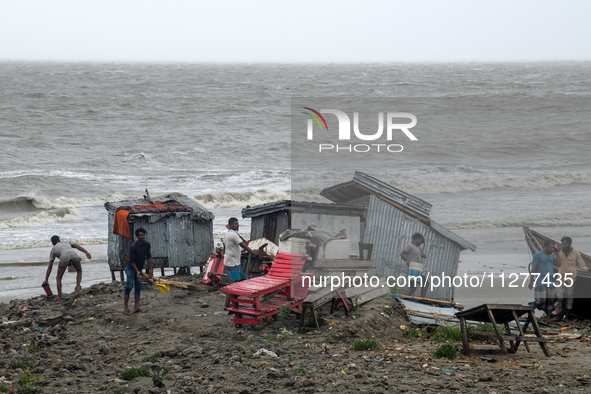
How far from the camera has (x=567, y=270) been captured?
1070 cm

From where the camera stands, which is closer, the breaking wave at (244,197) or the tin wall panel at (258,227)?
the tin wall panel at (258,227)

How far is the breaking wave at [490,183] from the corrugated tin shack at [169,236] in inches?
773

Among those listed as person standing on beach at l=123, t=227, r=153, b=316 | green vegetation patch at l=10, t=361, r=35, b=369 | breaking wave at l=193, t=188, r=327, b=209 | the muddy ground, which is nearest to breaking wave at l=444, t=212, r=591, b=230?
breaking wave at l=193, t=188, r=327, b=209

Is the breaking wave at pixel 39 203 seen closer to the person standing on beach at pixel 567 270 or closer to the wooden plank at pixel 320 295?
the wooden plank at pixel 320 295

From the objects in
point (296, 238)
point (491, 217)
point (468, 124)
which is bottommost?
point (491, 217)

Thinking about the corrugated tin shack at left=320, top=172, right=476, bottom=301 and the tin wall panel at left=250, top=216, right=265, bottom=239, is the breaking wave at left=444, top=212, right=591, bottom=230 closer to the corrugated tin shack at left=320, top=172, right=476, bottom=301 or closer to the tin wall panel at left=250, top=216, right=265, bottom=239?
the corrugated tin shack at left=320, top=172, right=476, bottom=301

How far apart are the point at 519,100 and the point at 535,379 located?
2313 inches

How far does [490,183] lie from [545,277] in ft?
78.6

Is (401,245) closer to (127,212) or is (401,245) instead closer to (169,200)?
(169,200)

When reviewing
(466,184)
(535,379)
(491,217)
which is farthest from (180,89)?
(535,379)

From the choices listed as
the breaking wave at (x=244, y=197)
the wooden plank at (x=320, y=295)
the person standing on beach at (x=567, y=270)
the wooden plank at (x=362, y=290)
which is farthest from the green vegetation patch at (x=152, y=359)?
the breaking wave at (x=244, y=197)

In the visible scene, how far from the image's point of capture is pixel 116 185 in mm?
33656

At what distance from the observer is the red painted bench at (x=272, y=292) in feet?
29.3

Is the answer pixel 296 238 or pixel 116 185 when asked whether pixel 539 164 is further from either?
pixel 296 238
